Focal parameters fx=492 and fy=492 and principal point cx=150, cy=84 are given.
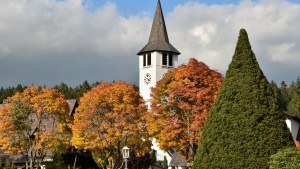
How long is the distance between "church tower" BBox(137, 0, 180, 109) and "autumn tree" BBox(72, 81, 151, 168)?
36541 millimetres

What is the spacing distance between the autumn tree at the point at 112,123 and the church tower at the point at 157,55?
36.5 metres

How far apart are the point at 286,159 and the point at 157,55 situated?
6137 cm

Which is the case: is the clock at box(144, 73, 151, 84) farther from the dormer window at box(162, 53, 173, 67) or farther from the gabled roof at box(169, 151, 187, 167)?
the gabled roof at box(169, 151, 187, 167)

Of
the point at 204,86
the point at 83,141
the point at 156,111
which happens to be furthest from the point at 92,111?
the point at 204,86

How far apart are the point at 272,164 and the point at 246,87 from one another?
3298 millimetres

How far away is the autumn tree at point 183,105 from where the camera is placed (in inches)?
1416

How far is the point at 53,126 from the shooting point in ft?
146

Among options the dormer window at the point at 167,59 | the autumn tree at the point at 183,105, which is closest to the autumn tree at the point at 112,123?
the autumn tree at the point at 183,105

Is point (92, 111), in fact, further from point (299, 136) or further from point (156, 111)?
point (299, 136)

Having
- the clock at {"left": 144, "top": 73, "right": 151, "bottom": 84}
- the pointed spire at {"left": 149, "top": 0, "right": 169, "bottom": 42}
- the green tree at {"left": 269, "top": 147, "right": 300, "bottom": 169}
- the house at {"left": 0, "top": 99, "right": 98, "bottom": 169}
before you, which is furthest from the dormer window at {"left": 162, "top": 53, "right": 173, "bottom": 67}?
the green tree at {"left": 269, "top": 147, "right": 300, "bottom": 169}

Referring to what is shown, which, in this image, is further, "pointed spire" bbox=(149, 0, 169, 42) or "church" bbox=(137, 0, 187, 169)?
"pointed spire" bbox=(149, 0, 169, 42)

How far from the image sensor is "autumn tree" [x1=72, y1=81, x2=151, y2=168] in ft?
134

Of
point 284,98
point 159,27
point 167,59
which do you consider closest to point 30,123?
point 167,59

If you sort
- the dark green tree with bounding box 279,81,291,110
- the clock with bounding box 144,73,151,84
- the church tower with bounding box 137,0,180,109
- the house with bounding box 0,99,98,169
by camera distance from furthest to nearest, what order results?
the dark green tree with bounding box 279,81,291,110, the clock with bounding box 144,73,151,84, the church tower with bounding box 137,0,180,109, the house with bounding box 0,99,98,169
